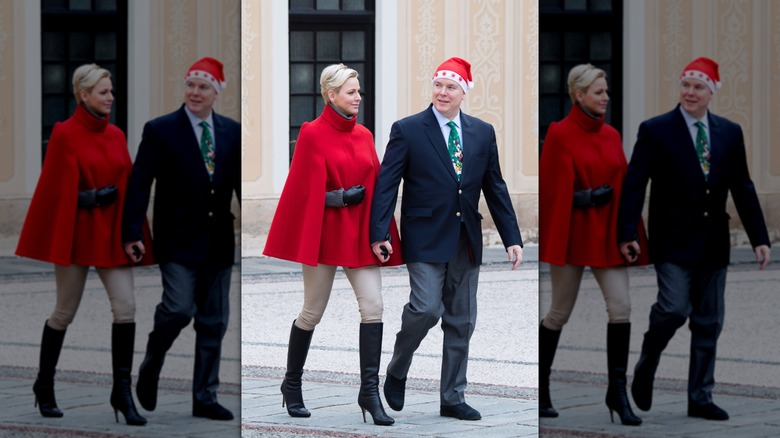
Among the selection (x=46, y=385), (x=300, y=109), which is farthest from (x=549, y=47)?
(x=300, y=109)

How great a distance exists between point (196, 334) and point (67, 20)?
102 centimetres

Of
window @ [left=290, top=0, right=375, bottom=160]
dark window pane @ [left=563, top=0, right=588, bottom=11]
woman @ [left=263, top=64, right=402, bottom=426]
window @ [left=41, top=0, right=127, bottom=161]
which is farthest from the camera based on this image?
window @ [left=290, top=0, right=375, bottom=160]

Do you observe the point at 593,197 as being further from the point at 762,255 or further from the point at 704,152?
the point at 762,255

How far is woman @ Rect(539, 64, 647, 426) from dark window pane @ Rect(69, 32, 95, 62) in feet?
4.54

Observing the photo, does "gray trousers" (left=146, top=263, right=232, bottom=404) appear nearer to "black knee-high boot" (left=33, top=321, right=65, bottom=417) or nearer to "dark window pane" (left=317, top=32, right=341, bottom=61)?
"black knee-high boot" (left=33, top=321, right=65, bottom=417)

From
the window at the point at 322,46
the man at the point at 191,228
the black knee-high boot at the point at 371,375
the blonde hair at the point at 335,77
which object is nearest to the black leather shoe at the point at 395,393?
the black knee-high boot at the point at 371,375

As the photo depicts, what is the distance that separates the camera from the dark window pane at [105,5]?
4410 mm

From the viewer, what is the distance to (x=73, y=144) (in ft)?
14.9

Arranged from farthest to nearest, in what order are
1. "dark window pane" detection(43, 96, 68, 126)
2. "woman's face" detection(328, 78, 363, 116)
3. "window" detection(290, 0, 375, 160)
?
"window" detection(290, 0, 375, 160), "woman's face" detection(328, 78, 363, 116), "dark window pane" detection(43, 96, 68, 126)

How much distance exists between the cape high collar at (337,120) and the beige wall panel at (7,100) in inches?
87.1

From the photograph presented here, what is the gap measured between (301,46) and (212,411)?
1253cm

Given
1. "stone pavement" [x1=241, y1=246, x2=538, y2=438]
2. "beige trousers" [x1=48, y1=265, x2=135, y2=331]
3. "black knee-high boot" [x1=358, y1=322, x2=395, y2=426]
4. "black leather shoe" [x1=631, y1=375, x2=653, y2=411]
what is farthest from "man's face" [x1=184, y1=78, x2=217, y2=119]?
"black knee-high boot" [x1=358, y1=322, x2=395, y2=426]

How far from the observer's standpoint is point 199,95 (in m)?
4.41

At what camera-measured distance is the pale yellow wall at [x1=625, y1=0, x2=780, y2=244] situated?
417 centimetres
